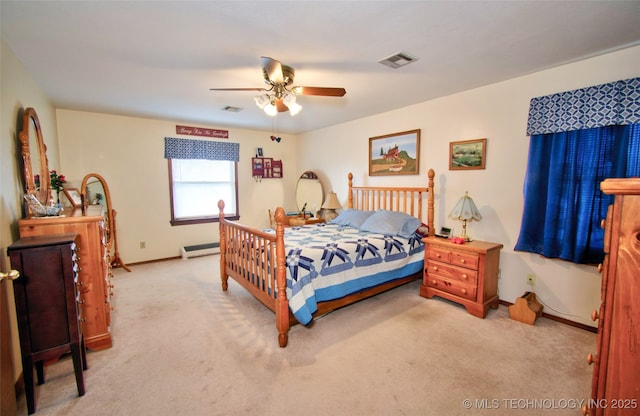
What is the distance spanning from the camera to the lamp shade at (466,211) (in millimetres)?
3059

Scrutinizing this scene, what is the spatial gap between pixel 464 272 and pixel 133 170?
4986 mm

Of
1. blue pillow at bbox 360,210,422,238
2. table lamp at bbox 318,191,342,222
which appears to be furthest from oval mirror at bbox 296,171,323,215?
blue pillow at bbox 360,210,422,238

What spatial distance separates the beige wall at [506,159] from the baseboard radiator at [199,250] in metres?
3.48

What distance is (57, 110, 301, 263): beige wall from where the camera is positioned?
13.7ft

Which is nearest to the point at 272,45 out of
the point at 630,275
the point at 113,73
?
the point at 113,73

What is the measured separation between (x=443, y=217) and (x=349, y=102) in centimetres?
193

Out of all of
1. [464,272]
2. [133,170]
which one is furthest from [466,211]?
[133,170]

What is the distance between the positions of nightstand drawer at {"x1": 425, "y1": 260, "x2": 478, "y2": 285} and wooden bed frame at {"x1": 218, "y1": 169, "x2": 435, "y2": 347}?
35 cm

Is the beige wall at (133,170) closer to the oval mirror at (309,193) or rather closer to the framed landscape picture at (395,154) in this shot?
the oval mirror at (309,193)

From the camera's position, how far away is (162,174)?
16.0ft

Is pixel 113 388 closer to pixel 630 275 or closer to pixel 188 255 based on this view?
pixel 630 275

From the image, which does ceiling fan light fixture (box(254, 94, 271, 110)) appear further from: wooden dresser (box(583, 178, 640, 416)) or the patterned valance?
the patterned valance

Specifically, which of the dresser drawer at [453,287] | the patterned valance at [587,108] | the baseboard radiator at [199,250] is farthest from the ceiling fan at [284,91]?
the baseboard radiator at [199,250]

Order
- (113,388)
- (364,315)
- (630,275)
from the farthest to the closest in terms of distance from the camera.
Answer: (364,315), (113,388), (630,275)
